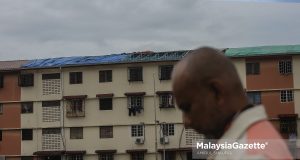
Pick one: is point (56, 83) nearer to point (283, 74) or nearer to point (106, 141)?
point (106, 141)

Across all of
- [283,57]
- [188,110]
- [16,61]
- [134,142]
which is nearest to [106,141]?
[134,142]

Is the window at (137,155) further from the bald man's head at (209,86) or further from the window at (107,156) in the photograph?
the bald man's head at (209,86)

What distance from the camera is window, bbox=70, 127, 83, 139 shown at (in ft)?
86.0

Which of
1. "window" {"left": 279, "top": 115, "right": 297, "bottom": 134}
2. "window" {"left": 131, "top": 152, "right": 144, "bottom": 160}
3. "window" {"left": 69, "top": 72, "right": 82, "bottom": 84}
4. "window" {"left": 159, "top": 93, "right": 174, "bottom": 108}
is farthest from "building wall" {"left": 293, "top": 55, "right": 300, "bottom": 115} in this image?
"window" {"left": 69, "top": 72, "right": 82, "bottom": 84}

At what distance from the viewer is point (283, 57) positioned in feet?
81.6

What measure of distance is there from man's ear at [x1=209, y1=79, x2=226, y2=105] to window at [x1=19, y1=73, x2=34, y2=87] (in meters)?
26.6

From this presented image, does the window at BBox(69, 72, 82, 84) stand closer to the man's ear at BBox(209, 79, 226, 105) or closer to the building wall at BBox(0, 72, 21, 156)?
the building wall at BBox(0, 72, 21, 156)

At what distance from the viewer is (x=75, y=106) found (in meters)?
26.2

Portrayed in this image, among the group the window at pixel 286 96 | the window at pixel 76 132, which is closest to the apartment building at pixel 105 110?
the window at pixel 76 132

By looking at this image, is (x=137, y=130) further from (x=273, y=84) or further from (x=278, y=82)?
(x=278, y=82)

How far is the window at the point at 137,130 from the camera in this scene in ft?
83.9

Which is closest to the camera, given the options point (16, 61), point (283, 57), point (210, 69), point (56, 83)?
point (210, 69)

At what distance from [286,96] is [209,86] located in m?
24.8

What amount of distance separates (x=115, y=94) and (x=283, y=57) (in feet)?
26.0
